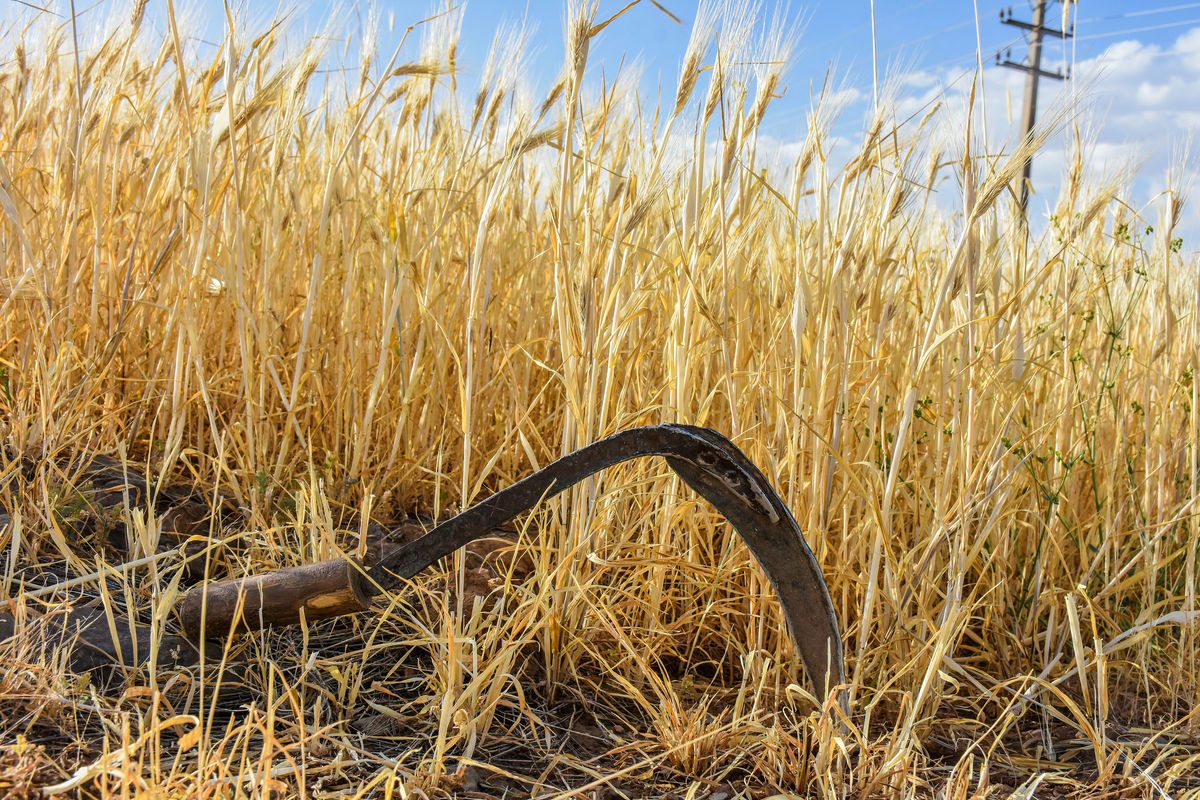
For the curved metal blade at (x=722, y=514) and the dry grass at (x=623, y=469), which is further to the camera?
the dry grass at (x=623, y=469)

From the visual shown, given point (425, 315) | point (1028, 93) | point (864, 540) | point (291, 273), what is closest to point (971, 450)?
point (864, 540)

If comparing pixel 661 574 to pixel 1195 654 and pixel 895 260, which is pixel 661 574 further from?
pixel 1195 654

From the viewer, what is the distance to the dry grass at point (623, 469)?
1094 mm

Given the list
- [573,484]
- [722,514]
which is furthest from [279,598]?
[722,514]

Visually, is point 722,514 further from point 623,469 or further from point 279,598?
point 279,598

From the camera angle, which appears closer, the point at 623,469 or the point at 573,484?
the point at 573,484

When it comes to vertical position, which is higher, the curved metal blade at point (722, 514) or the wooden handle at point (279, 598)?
the curved metal blade at point (722, 514)

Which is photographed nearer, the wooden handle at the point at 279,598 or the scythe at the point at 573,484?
the scythe at the point at 573,484

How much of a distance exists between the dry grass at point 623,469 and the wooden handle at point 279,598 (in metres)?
0.08

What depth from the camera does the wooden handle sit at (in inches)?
40.9

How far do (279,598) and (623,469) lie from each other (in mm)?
589

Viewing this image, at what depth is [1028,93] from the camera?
41.3ft

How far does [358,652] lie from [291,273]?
980 mm

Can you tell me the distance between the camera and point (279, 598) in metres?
1.07
